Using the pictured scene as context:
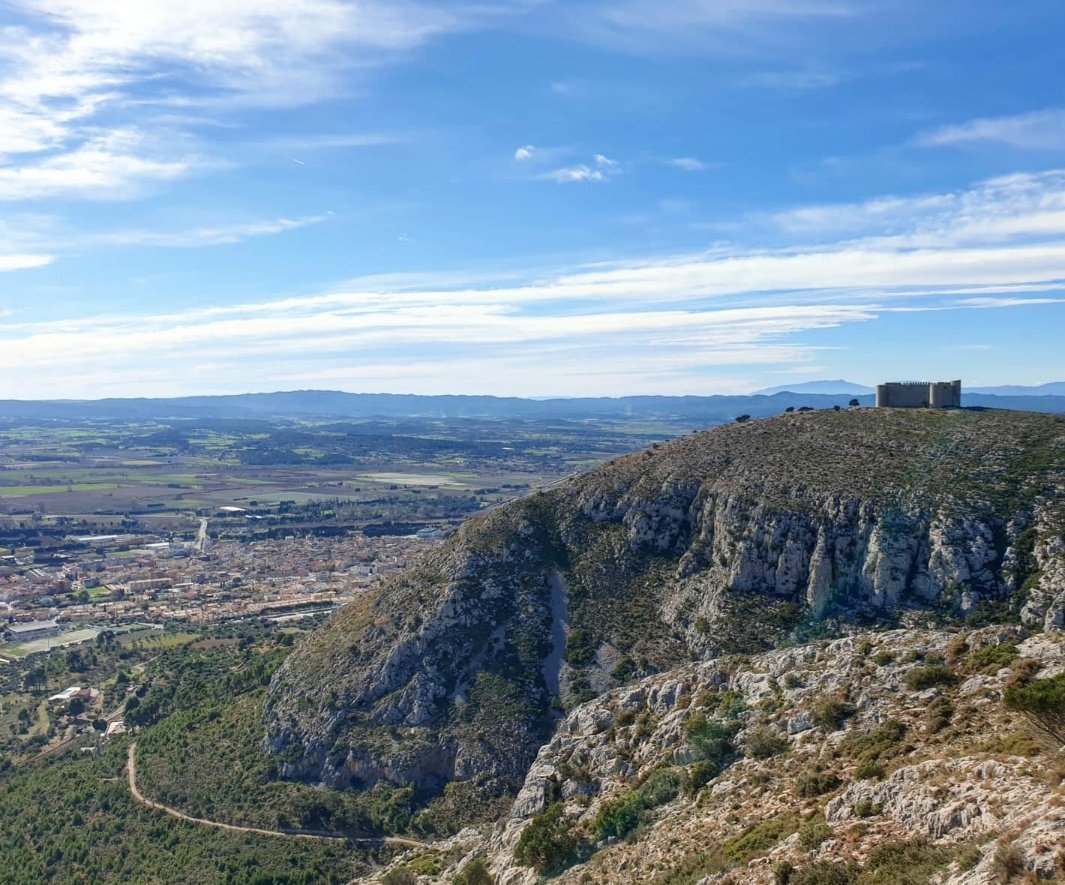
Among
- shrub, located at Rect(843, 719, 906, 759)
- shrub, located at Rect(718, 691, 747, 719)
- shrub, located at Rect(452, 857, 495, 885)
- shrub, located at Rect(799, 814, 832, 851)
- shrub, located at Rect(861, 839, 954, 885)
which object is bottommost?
shrub, located at Rect(452, 857, 495, 885)

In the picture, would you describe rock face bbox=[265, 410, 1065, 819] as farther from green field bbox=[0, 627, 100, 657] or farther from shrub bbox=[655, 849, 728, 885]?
green field bbox=[0, 627, 100, 657]

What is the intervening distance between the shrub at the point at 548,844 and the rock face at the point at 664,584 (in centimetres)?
2054

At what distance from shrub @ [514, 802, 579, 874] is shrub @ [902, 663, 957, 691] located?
44.9ft

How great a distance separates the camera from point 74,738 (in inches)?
3068

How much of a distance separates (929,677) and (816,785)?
22.7 ft

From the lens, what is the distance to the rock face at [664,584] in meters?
57.0

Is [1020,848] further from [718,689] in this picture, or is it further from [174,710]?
[174,710]

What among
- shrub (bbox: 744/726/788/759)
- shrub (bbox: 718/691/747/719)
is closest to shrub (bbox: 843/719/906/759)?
Result: shrub (bbox: 744/726/788/759)

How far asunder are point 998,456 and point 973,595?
1563 centimetres

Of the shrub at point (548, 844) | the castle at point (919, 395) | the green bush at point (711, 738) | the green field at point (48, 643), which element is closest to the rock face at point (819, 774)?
the green bush at point (711, 738)

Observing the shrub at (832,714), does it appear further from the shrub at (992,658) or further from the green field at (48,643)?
the green field at (48,643)

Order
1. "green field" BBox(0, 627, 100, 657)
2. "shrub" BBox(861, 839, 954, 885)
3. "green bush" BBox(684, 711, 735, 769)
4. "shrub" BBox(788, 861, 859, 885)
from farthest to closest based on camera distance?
"green field" BBox(0, 627, 100, 657) < "green bush" BBox(684, 711, 735, 769) < "shrub" BBox(788, 861, 859, 885) < "shrub" BBox(861, 839, 954, 885)

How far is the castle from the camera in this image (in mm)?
79562

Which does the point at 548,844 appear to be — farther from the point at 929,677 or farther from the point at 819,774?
the point at 929,677
